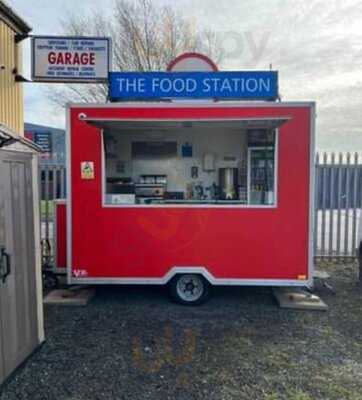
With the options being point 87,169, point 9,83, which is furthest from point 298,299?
point 9,83

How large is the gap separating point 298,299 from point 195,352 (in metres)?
2.26

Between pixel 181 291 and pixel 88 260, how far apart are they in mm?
1324

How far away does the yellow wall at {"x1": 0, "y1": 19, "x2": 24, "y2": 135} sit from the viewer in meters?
7.74

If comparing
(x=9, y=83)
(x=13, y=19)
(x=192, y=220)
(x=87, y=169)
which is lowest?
(x=192, y=220)

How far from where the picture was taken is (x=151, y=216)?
6066 millimetres

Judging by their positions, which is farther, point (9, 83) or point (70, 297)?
point (9, 83)

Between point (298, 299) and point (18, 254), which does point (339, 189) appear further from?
point (18, 254)

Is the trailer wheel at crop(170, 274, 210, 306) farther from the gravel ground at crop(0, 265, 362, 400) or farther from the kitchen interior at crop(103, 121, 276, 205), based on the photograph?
the kitchen interior at crop(103, 121, 276, 205)

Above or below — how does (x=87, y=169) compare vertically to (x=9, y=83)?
below

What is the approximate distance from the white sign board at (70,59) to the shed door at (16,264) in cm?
360

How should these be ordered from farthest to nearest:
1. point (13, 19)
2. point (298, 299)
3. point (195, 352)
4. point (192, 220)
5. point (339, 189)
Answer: point (339, 189), point (13, 19), point (298, 299), point (192, 220), point (195, 352)

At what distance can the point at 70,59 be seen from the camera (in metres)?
7.50

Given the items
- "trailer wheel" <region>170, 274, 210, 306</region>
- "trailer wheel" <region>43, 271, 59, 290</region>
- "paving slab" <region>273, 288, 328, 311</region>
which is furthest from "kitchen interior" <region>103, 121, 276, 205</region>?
"trailer wheel" <region>43, 271, 59, 290</region>

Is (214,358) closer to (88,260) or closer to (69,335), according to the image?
(69,335)
